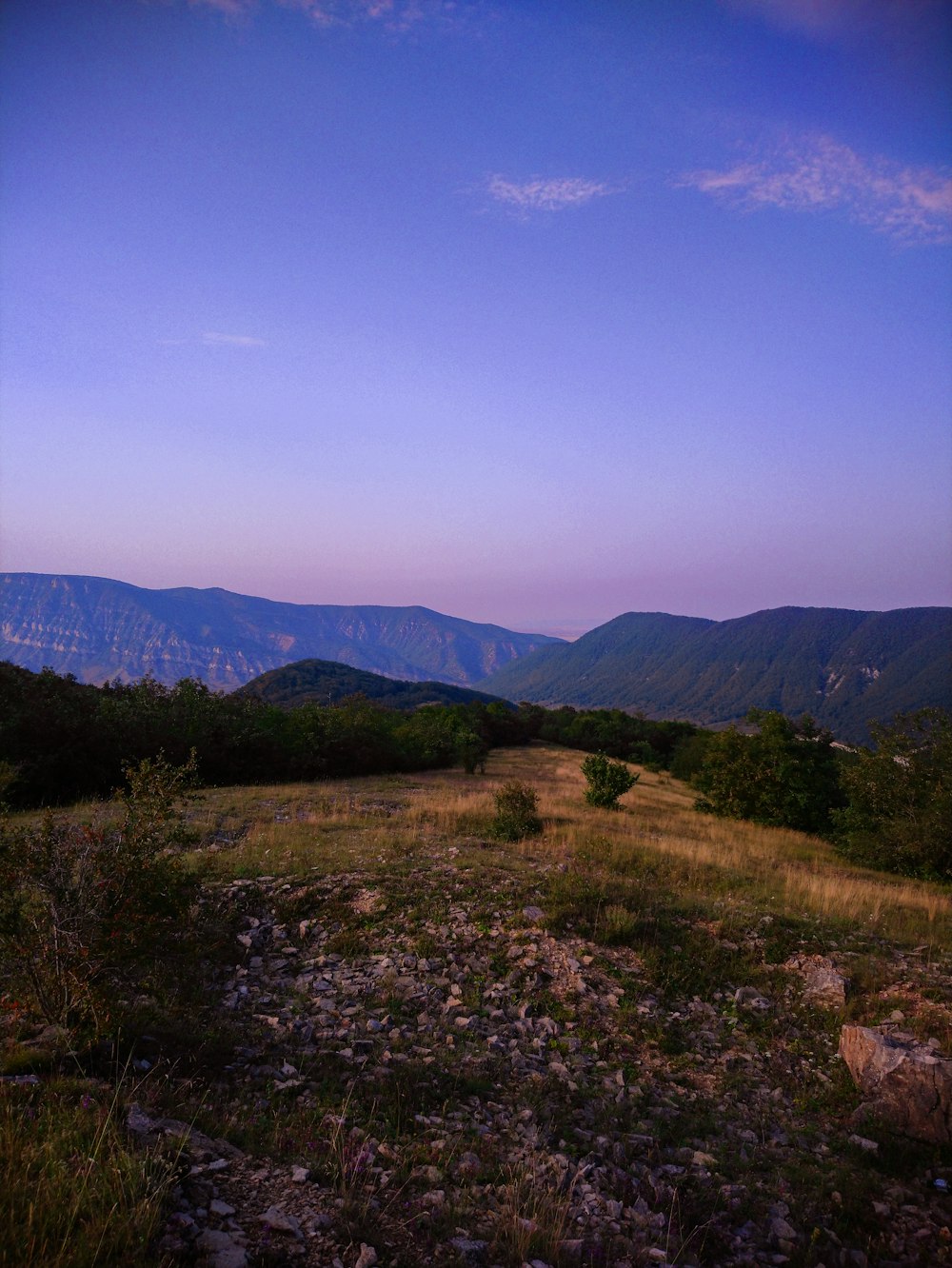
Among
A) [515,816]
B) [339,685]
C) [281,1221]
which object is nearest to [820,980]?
[281,1221]

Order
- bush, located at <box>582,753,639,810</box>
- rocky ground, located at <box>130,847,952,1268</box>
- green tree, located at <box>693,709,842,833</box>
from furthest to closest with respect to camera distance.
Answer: green tree, located at <box>693,709,842,833</box> → bush, located at <box>582,753,639,810</box> → rocky ground, located at <box>130,847,952,1268</box>

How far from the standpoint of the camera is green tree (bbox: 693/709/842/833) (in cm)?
2664

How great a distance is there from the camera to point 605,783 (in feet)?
79.6

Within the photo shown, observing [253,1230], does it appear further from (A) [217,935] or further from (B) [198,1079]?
(A) [217,935]

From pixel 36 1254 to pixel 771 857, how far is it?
18.9 meters

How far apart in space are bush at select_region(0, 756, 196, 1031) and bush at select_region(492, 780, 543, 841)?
10.2 metres

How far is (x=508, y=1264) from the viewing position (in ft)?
12.6

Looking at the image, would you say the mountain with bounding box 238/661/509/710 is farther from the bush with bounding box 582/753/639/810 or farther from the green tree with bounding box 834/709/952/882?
the green tree with bounding box 834/709/952/882

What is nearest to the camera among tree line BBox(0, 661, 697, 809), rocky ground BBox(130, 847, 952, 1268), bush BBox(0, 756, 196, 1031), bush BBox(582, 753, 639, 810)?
rocky ground BBox(130, 847, 952, 1268)

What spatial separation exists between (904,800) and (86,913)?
81.0 ft

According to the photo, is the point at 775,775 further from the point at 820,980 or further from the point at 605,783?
the point at 820,980

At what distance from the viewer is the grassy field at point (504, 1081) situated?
391 cm

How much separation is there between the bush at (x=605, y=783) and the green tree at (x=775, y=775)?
6248 millimetres

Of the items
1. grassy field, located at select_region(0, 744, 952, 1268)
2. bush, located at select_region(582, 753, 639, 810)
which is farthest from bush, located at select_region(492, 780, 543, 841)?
bush, located at select_region(582, 753, 639, 810)
